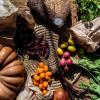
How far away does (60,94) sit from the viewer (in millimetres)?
3846

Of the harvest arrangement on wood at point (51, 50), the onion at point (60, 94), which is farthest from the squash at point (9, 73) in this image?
the onion at point (60, 94)

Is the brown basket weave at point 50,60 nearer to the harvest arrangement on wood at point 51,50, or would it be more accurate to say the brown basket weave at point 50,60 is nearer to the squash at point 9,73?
the harvest arrangement on wood at point 51,50

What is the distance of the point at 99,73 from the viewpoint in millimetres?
3969

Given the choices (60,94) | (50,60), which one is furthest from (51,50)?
(60,94)

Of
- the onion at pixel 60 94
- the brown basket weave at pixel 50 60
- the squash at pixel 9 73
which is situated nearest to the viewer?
the squash at pixel 9 73

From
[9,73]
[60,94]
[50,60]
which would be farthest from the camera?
[50,60]

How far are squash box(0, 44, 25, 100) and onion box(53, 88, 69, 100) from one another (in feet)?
1.11

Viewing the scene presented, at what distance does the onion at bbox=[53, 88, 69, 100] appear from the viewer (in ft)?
12.6

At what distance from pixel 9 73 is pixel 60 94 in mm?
500

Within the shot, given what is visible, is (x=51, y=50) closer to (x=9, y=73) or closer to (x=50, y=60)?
(x=50, y=60)

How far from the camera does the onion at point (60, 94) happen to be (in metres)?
3.83

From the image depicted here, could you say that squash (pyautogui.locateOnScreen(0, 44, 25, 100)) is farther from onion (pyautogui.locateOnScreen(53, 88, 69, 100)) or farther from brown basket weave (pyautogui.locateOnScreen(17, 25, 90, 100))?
onion (pyautogui.locateOnScreen(53, 88, 69, 100))

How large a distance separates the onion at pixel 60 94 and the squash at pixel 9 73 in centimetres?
34

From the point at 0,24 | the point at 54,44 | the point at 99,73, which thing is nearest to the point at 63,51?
the point at 54,44
